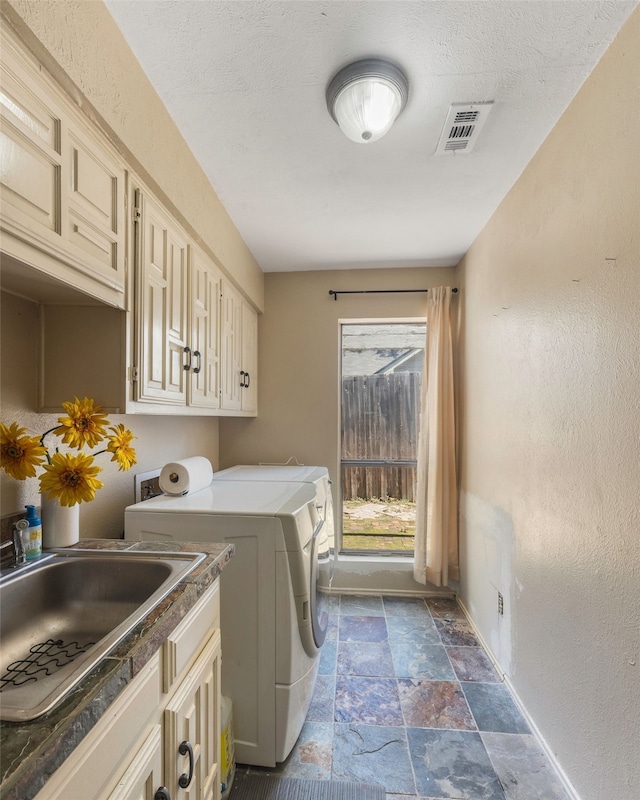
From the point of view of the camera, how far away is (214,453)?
2977 millimetres

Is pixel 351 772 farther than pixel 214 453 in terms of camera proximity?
No

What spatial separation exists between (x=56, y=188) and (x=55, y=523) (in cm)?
91

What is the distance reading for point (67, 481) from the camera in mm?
1100

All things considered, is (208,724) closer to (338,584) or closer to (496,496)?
(496,496)

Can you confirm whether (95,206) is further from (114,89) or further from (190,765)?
(190,765)

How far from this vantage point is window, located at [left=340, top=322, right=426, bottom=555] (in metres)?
3.18

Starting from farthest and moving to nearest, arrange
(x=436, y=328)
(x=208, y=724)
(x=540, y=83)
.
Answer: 1. (x=436, y=328)
2. (x=540, y=83)
3. (x=208, y=724)

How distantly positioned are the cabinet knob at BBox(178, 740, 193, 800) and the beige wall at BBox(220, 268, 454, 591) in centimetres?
213

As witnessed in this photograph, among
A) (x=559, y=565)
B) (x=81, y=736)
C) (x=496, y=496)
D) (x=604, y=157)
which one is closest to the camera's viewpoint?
(x=81, y=736)

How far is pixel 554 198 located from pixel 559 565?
1.39 meters

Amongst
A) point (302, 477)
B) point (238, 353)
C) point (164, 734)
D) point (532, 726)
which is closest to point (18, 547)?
point (164, 734)

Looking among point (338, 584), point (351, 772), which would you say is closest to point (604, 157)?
point (351, 772)

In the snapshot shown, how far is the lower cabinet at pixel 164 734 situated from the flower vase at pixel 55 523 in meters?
0.47

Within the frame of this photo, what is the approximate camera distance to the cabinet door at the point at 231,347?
2256 mm
